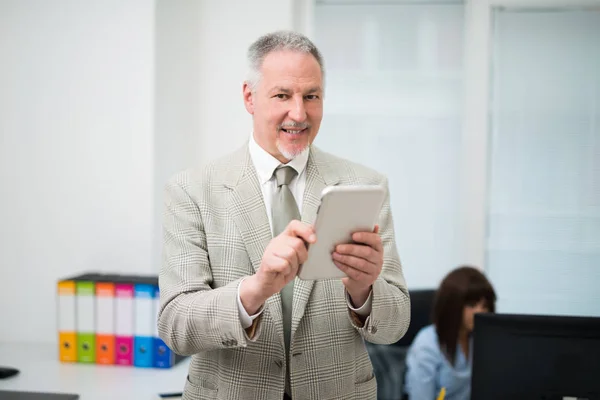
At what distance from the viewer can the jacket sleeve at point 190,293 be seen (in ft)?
4.76

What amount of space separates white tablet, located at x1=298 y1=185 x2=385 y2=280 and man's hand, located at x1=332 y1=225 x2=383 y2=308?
15 mm

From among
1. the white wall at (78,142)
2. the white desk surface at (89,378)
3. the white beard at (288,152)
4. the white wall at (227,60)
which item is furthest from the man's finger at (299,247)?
the white wall at (227,60)

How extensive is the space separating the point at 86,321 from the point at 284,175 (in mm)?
1480

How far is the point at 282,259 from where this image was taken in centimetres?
133

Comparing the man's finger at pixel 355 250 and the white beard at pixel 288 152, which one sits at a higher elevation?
the white beard at pixel 288 152

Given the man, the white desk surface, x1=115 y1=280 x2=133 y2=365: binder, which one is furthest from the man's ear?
x1=115 y1=280 x2=133 y2=365: binder

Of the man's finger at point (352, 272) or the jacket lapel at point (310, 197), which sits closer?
the man's finger at point (352, 272)

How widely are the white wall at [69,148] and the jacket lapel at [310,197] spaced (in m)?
1.52

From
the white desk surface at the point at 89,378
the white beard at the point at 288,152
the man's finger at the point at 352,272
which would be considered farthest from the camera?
the white desk surface at the point at 89,378

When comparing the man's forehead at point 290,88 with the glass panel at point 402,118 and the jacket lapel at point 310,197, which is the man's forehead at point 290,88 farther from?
the glass panel at point 402,118

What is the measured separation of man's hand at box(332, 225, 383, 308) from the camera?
1369 mm

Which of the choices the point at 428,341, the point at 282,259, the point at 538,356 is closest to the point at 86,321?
the point at 428,341

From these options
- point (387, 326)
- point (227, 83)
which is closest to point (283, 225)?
point (387, 326)

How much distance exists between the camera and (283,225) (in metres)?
1.66
